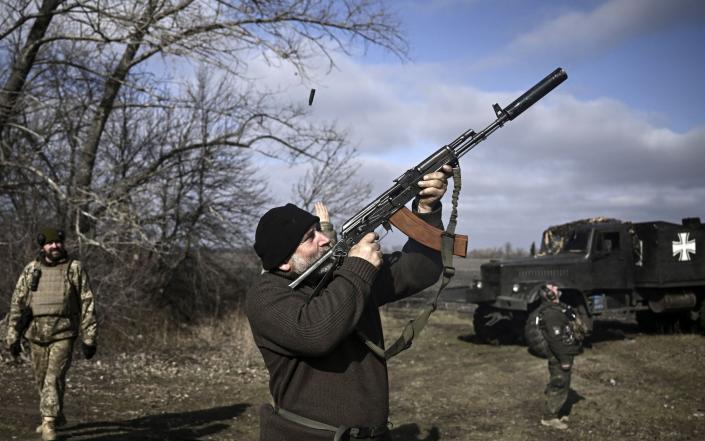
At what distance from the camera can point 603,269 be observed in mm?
12445

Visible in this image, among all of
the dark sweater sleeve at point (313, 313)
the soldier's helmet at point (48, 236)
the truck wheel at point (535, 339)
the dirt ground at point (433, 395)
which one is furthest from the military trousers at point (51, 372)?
the truck wheel at point (535, 339)

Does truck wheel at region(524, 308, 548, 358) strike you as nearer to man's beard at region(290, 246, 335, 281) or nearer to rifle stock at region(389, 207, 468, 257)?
rifle stock at region(389, 207, 468, 257)

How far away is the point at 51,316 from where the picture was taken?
6039mm

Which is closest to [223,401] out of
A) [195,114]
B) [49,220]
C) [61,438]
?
[61,438]

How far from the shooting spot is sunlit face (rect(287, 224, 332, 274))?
9.08ft

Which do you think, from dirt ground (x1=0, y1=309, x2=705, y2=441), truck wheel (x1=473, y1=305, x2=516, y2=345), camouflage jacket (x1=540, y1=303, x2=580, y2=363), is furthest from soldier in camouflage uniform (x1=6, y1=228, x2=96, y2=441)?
truck wheel (x1=473, y1=305, x2=516, y2=345)

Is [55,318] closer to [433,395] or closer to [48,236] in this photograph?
[48,236]

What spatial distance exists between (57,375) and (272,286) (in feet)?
13.6

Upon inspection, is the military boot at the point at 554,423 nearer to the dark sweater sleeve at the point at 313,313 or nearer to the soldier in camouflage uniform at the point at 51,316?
the soldier in camouflage uniform at the point at 51,316

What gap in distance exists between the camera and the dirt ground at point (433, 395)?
6.89m

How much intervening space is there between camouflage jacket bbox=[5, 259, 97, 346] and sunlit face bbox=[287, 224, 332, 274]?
159 inches

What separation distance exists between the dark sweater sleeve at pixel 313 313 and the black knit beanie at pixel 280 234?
0.46 ft

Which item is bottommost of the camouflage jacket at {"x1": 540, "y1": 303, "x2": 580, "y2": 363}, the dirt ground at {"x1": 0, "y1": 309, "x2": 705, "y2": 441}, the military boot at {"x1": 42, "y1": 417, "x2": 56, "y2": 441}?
the dirt ground at {"x1": 0, "y1": 309, "x2": 705, "y2": 441}

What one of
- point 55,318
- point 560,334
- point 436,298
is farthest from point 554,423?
point 55,318
